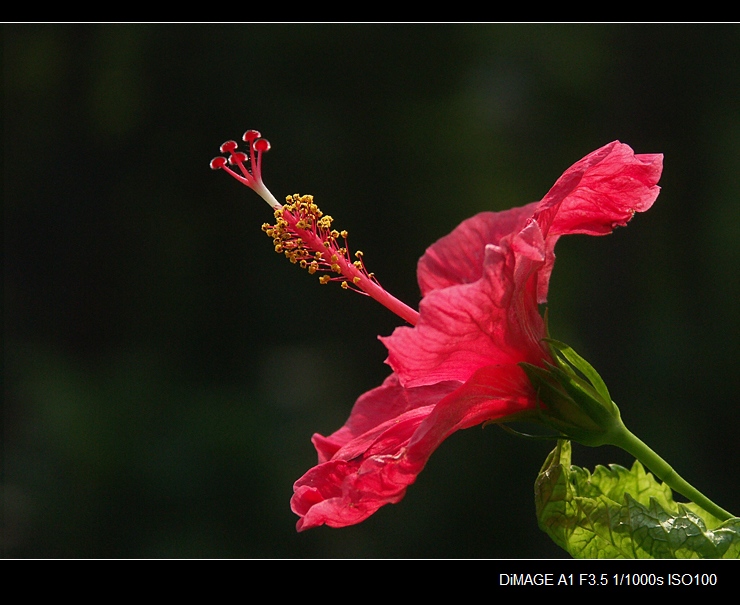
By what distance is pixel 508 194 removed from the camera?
13.6 ft

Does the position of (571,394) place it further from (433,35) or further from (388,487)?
(433,35)

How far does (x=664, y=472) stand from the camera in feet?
2.74

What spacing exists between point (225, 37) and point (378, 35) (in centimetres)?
68

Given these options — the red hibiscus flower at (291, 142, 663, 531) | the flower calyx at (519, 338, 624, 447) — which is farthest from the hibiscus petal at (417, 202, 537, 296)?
the flower calyx at (519, 338, 624, 447)

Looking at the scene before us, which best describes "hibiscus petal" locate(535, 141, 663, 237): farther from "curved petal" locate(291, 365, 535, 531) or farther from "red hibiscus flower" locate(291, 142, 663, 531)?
"curved petal" locate(291, 365, 535, 531)

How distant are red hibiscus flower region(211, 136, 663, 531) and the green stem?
0.08 m

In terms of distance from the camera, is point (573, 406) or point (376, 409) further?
point (376, 409)

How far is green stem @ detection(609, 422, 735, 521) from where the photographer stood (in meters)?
0.81

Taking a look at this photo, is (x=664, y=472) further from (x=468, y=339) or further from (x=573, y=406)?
(x=468, y=339)

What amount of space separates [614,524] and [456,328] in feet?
0.70

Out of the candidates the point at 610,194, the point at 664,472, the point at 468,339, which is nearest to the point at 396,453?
the point at 468,339

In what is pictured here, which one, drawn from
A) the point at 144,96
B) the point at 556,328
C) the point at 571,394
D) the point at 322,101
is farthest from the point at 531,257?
the point at 144,96

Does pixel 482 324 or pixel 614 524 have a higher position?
pixel 482 324

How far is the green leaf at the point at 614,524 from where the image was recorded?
2.56ft
